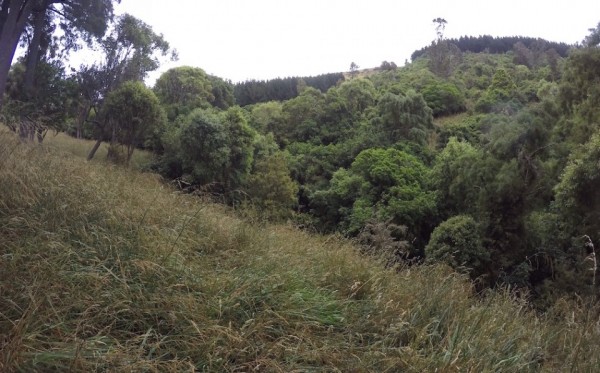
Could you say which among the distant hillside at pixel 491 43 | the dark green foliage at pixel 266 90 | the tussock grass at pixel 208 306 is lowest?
the tussock grass at pixel 208 306

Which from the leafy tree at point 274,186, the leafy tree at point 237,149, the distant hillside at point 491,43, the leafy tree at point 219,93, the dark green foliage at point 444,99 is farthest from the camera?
the distant hillside at point 491,43

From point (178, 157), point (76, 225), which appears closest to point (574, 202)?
point (76, 225)

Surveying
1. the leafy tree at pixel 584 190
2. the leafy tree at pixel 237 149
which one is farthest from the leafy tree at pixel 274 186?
the leafy tree at pixel 584 190

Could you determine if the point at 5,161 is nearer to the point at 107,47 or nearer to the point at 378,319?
the point at 378,319

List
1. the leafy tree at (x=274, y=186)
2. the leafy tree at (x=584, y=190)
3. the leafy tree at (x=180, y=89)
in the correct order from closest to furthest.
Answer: the leafy tree at (x=584, y=190) < the leafy tree at (x=274, y=186) < the leafy tree at (x=180, y=89)

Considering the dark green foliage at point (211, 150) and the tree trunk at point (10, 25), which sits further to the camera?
the dark green foliage at point (211, 150)

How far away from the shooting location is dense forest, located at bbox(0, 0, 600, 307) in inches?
412

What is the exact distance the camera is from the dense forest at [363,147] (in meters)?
10.5

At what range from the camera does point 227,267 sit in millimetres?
3023

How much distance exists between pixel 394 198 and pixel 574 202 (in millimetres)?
11224

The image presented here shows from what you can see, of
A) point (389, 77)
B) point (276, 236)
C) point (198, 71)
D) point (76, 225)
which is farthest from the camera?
point (389, 77)

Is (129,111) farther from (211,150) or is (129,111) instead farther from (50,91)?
(211,150)

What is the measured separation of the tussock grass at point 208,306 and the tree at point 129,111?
1705cm

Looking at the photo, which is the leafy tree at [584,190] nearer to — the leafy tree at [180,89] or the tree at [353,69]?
the leafy tree at [180,89]
